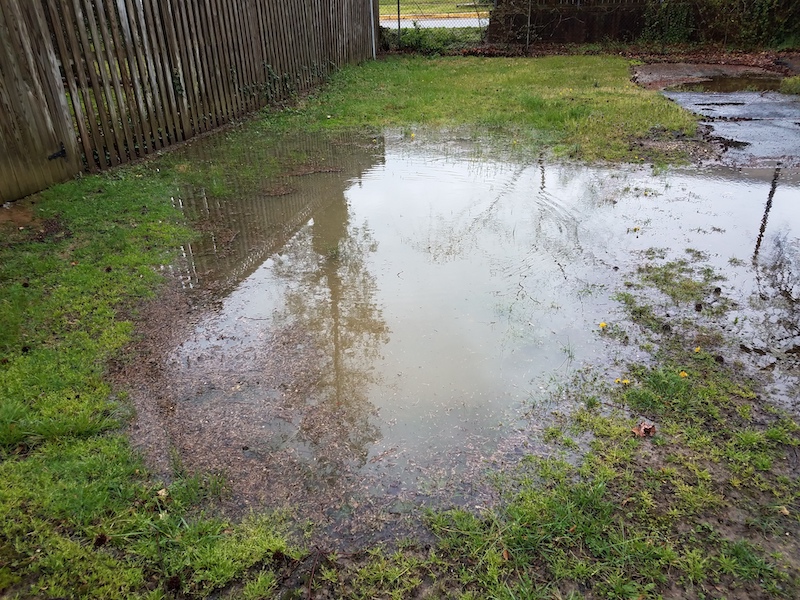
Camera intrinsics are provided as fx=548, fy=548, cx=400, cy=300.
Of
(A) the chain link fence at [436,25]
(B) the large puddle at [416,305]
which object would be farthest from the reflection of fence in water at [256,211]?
(A) the chain link fence at [436,25]

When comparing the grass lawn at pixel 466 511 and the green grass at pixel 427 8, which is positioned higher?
the green grass at pixel 427 8

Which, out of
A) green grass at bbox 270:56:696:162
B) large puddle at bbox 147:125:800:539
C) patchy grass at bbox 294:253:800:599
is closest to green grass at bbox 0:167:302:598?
large puddle at bbox 147:125:800:539

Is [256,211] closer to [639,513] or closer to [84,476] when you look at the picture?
[84,476]

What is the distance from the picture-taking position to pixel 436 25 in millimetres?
19047

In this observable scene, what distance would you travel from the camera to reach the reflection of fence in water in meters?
4.62

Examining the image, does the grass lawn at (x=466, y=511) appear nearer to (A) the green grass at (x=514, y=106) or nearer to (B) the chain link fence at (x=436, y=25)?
(A) the green grass at (x=514, y=106)

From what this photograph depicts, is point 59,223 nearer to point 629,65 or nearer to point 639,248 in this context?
point 639,248

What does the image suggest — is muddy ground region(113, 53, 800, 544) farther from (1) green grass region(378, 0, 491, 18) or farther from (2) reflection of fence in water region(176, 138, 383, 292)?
(1) green grass region(378, 0, 491, 18)

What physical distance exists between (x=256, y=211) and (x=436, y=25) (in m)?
16.2

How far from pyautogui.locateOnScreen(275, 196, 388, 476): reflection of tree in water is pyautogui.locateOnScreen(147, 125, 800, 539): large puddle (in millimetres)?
14

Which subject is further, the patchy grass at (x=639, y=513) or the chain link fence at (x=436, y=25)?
the chain link fence at (x=436, y=25)

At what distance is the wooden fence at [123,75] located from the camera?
213 inches

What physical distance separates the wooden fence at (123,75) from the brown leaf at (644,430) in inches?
230

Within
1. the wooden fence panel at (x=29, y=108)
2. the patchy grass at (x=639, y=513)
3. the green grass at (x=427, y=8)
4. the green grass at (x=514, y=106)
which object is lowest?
the patchy grass at (x=639, y=513)
